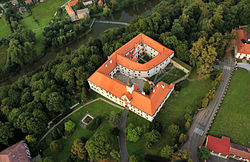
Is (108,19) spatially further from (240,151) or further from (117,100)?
(240,151)

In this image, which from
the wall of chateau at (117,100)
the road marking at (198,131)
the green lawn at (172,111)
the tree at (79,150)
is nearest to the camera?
the tree at (79,150)

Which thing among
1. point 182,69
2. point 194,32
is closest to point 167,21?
point 194,32

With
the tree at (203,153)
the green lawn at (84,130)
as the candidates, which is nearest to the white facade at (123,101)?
the green lawn at (84,130)

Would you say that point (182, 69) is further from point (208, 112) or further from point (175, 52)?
point (208, 112)

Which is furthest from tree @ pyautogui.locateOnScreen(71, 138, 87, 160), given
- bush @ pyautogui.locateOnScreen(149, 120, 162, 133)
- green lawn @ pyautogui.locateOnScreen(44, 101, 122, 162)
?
bush @ pyautogui.locateOnScreen(149, 120, 162, 133)

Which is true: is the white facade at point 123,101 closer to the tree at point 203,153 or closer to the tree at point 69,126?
the tree at point 69,126
